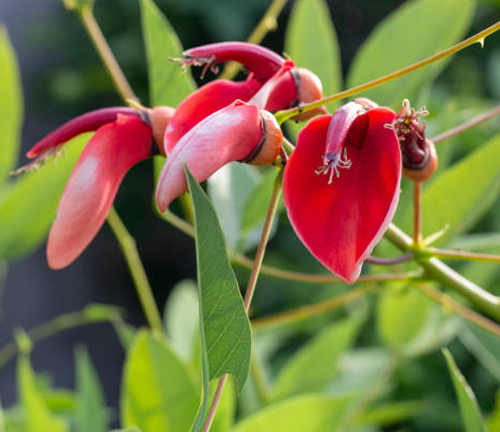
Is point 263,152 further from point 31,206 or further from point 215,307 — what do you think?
point 31,206

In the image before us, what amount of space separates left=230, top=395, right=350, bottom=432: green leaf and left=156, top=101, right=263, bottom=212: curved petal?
5.5 inches

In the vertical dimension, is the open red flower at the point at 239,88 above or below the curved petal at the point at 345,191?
above

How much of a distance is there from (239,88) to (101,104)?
5.68 ft

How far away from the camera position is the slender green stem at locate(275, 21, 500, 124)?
22 cm

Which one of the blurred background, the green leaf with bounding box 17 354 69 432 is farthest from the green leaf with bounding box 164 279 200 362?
the blurred background

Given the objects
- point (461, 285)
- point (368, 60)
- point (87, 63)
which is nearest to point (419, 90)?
point (368, 60)

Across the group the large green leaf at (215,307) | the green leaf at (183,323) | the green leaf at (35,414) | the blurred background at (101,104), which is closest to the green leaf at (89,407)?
the green leaf at (35,414)

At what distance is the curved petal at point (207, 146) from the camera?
8.7 inches

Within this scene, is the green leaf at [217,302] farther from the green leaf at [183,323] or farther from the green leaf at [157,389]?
the green leaf at [183,323]

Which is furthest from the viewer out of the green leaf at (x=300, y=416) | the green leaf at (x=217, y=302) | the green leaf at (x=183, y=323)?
the green leaf at (x=183, y=323)

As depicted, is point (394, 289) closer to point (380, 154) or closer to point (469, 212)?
point (469, 212)

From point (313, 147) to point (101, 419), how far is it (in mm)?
261

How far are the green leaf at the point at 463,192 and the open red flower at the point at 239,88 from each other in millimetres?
121

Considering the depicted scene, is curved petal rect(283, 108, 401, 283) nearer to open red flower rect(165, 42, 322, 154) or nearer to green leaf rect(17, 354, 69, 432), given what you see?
open red flower rect(165, 42, 322, 154)
